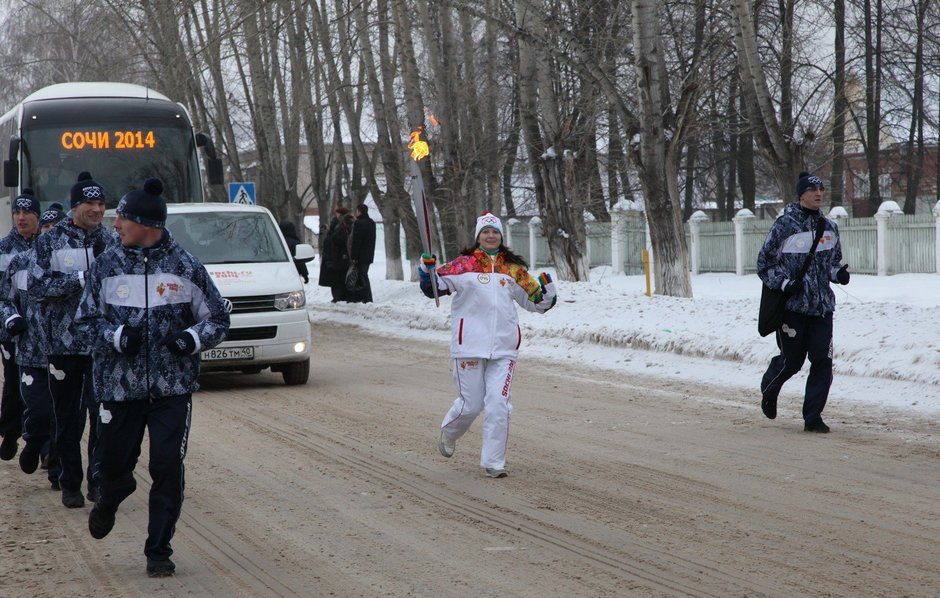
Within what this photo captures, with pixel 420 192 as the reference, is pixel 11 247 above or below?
below

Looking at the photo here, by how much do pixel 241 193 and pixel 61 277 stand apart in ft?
66.1

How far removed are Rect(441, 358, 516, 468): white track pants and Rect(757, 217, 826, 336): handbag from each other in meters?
2.58

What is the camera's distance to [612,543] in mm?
6164

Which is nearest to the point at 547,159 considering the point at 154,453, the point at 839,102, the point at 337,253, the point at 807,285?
the point at 337,253

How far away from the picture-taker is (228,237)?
1440cm

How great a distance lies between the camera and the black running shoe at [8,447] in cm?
893

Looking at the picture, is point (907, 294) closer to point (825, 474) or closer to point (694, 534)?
point (825, 474)

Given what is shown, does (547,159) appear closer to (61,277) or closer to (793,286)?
(793,286)

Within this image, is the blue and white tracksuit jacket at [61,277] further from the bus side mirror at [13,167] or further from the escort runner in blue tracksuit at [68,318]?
the bus side mirror at [13,167]

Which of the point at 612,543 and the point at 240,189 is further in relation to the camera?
the point at 240,189

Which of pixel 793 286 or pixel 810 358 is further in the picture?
pixel 810 358

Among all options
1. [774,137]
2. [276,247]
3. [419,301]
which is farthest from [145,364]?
[419,301]

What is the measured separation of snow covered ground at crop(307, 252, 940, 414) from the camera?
1204cm

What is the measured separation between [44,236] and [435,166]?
21.0 metres
